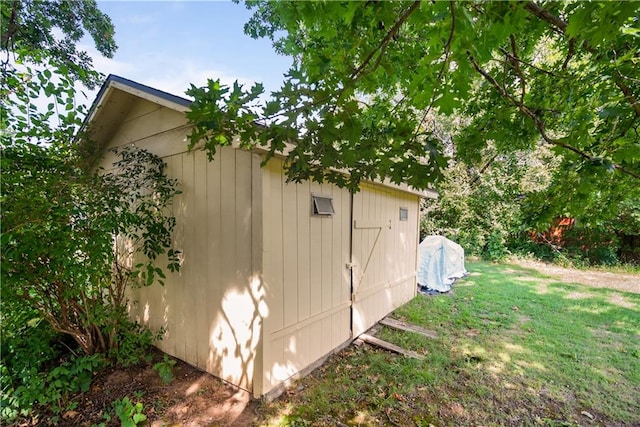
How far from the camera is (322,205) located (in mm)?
3283

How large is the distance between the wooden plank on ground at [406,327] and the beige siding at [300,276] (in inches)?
44.0

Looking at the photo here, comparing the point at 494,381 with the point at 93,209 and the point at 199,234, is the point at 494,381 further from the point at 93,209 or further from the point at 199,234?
the point at 93,209

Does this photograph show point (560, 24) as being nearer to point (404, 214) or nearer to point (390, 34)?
point (390, 34)

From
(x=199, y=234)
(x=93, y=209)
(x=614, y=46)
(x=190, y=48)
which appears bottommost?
(x=199, y=234)

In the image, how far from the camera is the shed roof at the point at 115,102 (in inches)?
111

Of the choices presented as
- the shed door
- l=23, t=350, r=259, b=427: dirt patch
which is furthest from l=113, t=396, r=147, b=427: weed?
the shed door

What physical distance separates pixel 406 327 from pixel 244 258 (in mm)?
3143

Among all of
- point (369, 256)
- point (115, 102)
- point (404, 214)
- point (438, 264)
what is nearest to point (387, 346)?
point (369, 256)

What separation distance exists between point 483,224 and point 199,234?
11658 mm

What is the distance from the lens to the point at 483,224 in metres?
11.5

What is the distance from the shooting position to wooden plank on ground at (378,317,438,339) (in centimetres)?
425

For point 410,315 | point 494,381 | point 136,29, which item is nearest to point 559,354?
point 494,381

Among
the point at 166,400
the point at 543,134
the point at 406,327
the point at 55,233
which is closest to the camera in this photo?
the point at 543,134

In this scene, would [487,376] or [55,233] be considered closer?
[55,233]
